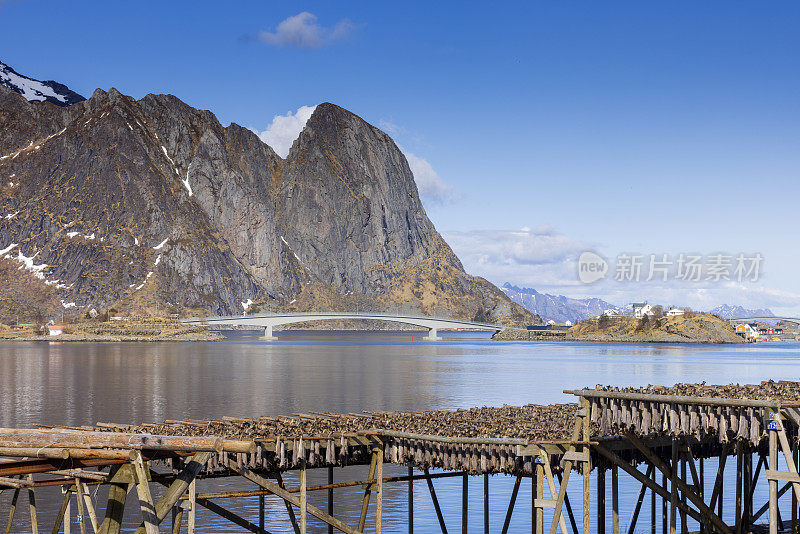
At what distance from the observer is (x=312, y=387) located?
10912 centimetres

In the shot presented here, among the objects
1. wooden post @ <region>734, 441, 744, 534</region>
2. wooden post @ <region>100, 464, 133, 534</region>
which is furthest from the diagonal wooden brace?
wooden post @ <region>100, 464, 133, 534</region>

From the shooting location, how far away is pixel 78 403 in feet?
290

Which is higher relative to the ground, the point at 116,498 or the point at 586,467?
the point at 116,498

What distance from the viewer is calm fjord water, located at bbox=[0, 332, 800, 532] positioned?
45094 mm

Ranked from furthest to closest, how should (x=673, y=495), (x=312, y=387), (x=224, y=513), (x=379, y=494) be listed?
1. (x=312, y=387)
2. (x=224, y=513)
3. (x=379, y=494)
4. (x=673, y=495)

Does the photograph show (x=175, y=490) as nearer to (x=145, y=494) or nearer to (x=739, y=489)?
(x=145, y=494)

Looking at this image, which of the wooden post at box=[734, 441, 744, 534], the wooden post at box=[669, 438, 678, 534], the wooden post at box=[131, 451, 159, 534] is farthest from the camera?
the wooden post at box=[734, 441, 744, 534]

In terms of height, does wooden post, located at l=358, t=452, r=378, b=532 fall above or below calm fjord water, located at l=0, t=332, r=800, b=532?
above

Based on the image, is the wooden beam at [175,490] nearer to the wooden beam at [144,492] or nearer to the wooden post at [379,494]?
the wooden beam at [144,492]

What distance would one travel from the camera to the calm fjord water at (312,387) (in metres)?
45.1

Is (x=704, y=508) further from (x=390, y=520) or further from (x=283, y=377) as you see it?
(x=283, y=377)

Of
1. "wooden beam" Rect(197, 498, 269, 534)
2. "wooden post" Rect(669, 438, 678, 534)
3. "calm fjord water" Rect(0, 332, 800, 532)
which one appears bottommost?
"calm fjord water" Rect(0, 332, 800, 532)

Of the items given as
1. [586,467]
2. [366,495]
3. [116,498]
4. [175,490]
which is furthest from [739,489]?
[116,498]

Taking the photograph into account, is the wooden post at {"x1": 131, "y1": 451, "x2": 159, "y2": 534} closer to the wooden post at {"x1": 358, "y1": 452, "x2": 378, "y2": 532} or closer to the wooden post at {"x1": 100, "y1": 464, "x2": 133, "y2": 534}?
the wooden post at {"x1": 100, "y1": 464, "x2": 133, "y2": 534}
